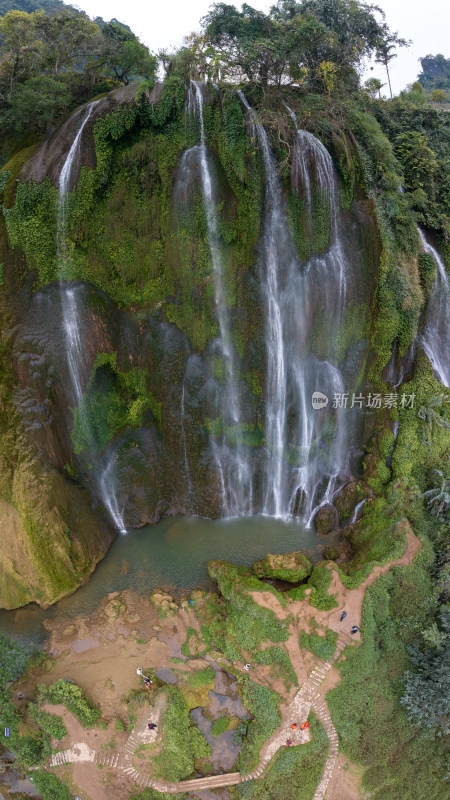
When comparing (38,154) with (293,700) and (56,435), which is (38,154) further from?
(293,700)

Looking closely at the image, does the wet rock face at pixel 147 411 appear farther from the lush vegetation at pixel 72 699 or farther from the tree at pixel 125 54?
the tree at pixel 125 54

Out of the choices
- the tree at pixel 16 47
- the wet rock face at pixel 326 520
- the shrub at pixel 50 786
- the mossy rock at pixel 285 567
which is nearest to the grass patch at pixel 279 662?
the mossy rock at pixel 285 567

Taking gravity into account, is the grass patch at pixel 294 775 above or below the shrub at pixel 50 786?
below

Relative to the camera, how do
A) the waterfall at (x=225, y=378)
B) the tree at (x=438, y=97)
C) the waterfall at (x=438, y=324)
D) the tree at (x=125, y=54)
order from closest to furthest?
1. the waterfall at (x=225, y=378)
2. the tree at (x=125, y=54)
3. the waterfall at (x=438, y=324)
4. the tree at (x=438, y=97)

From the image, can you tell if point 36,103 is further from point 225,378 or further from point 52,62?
point 225,378

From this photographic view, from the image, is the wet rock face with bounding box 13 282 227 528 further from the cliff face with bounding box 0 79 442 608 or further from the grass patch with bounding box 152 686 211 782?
the grass patch with bounding box 152 686 211 782

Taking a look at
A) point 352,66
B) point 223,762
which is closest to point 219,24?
point 352,66
